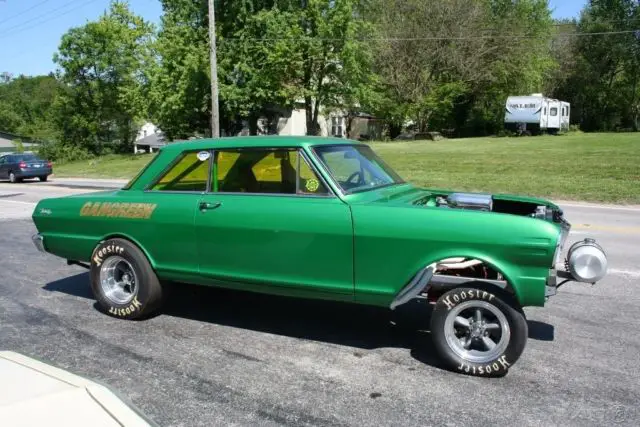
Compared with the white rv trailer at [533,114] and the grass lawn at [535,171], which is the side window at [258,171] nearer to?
the grass lawn at [535,171]

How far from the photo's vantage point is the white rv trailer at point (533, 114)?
4363cm

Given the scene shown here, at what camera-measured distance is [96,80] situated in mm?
57188

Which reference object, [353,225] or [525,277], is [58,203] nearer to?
[353,225]

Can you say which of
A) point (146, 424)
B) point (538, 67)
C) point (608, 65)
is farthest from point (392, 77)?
point (146, 424)

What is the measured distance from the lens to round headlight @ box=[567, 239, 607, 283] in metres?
4.10

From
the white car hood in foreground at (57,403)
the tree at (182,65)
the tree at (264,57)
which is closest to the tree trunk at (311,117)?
the tree at (264,57)

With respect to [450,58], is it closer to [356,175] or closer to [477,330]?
[356,175]

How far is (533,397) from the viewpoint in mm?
3740

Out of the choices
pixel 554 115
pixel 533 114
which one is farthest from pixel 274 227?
pixel 554 115

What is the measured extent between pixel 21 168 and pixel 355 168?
86.1 feet

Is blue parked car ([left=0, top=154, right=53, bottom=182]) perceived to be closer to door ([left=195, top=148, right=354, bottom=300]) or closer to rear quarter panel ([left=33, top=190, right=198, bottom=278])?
rear quarter panel ([left=33, top=190, right=198, bottom=278])

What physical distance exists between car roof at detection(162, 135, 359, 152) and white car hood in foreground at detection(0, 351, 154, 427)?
2809mm

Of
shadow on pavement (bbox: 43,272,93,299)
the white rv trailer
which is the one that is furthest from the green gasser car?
the white rv trailer

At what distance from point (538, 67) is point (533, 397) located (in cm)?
5292
